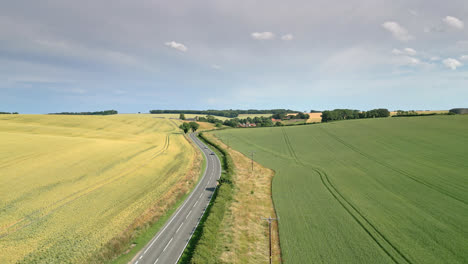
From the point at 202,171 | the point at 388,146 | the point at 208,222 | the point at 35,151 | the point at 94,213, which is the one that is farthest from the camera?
the point at 388,146

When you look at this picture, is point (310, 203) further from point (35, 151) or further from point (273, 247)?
point (35, 151)

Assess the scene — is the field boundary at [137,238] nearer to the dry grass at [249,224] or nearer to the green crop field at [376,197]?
the dry grass at [249,224]

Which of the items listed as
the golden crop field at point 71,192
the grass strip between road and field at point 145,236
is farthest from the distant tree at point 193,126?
the grass strip between road and field at point 145,236

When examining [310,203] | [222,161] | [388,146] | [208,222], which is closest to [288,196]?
[310,203]

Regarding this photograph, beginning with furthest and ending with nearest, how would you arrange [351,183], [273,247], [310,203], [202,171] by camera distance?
[202,171]
[351,183]
[310,203]
[273,247]

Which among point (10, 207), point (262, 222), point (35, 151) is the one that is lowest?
point (262, 222)
